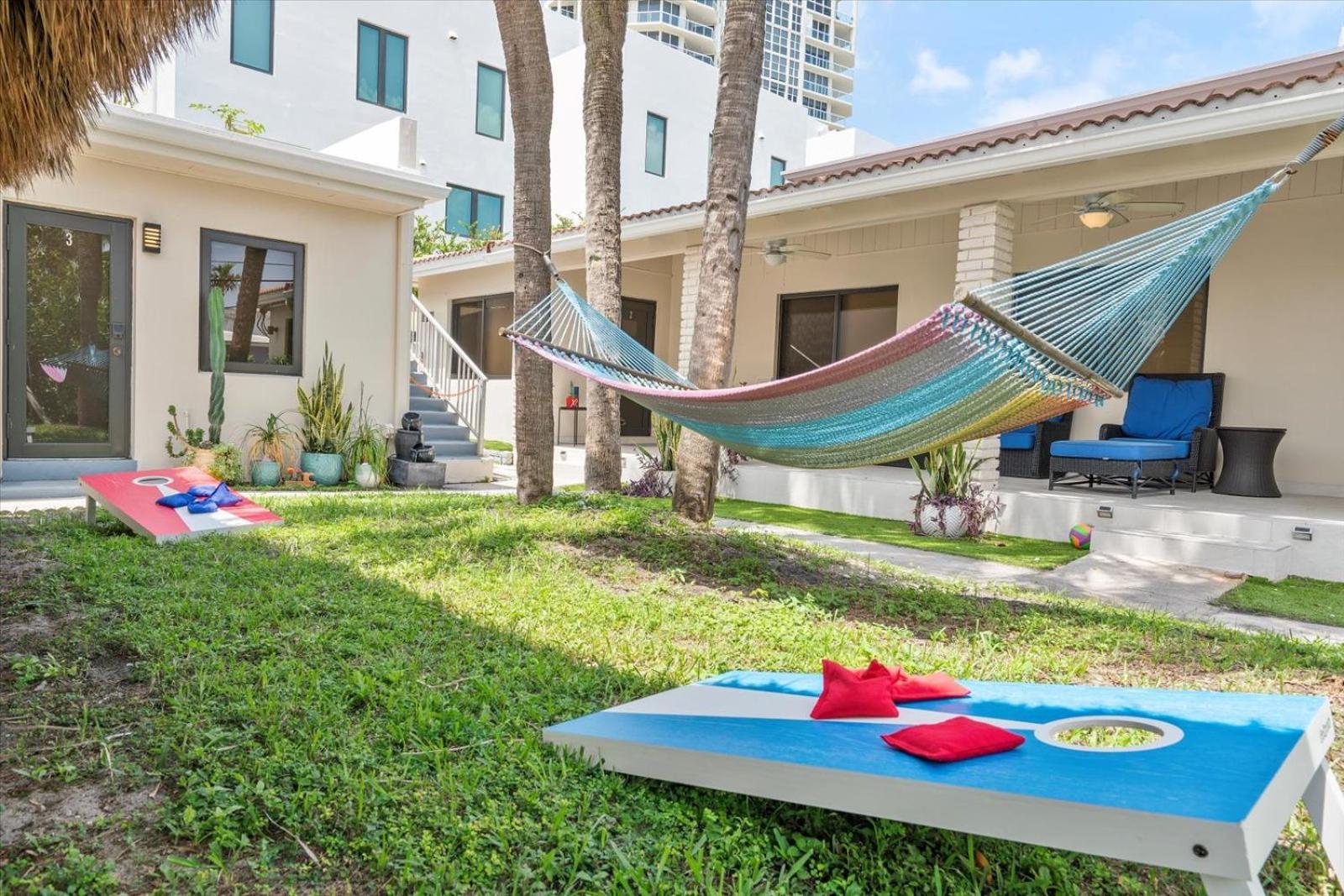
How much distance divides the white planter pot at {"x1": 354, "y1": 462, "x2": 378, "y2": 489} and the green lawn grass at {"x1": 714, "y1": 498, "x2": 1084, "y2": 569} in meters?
2.96

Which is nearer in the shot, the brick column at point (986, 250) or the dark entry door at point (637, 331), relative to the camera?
the brick column at point (986, 250)

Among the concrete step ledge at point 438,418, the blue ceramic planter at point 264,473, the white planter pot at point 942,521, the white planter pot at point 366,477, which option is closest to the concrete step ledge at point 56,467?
the blue ceramic planter at point 264,473

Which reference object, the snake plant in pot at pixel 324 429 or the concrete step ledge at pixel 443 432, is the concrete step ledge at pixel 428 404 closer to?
the concrete step ledge at pixel 443 432

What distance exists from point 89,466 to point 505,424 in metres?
6.01

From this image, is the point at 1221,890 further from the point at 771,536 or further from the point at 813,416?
the point at 771,536

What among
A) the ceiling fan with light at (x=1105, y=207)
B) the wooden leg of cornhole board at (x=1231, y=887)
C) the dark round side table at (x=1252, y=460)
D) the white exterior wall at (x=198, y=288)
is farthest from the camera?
the white exterior wall at (x=198, y=288)

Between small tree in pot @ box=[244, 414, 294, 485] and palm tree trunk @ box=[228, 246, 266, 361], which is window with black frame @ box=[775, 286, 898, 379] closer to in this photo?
small tree in pot @ box=[244, 414, 294, 485]

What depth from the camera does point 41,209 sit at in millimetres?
6504

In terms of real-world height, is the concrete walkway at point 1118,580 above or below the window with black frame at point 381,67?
below

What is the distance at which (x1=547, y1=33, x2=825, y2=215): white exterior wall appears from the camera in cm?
1741

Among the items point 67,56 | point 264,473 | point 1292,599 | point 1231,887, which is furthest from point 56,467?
point 1292,599

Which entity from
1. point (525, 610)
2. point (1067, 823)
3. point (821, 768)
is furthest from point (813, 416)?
point (1067, 823)

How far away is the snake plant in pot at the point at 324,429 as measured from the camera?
773cm

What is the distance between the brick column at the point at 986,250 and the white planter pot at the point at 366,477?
4889 millimetres
